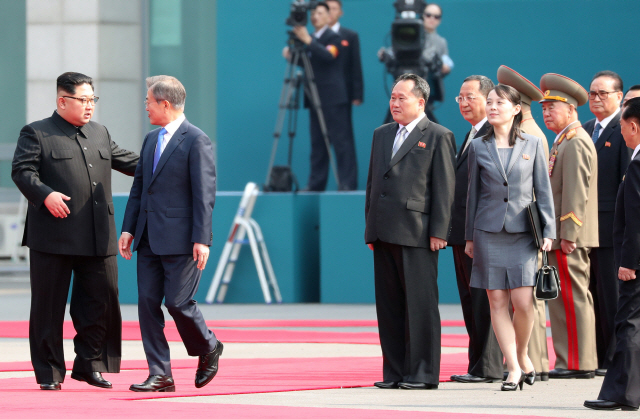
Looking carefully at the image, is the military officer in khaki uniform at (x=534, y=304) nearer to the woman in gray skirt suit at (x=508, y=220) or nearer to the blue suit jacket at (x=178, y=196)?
the woman in gray skirt suit at (x=508, y=220)

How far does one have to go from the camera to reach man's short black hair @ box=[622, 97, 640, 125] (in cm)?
455

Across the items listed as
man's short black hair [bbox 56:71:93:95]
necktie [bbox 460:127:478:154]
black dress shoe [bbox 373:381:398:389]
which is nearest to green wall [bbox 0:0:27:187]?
man's short black hair [bbox 56:71:93:95]

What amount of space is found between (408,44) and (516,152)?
5.63 m

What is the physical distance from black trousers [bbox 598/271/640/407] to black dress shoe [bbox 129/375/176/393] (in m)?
1.96

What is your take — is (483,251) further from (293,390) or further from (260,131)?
(260,131)

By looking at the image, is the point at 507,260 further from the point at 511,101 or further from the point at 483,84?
the point at 483,84

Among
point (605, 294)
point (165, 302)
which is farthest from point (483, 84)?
point (165, 302)

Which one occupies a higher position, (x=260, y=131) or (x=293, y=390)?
(x=260, y=131)

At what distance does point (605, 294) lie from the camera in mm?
6156

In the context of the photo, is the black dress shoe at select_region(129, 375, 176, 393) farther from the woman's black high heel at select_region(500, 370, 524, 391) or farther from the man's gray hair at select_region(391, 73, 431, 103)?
the man's gray hair at select_region(391, 73, 431, 103)

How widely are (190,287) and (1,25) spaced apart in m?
14.8

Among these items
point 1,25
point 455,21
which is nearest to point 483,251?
point 455,21

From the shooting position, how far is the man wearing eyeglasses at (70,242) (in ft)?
16.9

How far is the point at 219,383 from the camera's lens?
5355mm
